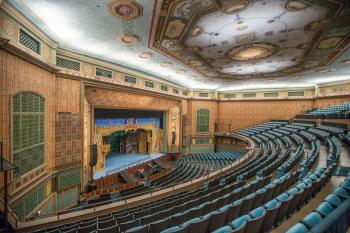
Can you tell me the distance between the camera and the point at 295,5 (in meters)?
4.64

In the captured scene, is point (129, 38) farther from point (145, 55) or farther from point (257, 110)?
point (257, 110)

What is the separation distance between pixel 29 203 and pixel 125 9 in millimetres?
5834

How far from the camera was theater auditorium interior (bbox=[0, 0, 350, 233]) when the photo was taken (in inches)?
126

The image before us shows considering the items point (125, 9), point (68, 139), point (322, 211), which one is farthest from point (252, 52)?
point (68, 139)

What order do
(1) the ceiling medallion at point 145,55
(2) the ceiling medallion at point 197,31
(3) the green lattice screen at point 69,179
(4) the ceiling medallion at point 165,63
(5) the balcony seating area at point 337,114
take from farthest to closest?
(4) the ceiling medallion at point 165,63 → (5) the balcony seating area at point 337,114 → (1) the ceiling medallion at point 145,55 → (3) the green lattice screen at point 69,179 → (2) the ceiling medallion at point 197,31

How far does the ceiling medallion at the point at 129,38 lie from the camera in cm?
623

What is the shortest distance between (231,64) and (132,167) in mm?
8337

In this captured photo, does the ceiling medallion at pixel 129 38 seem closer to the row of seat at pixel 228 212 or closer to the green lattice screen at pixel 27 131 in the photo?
the green lattice screen at pixel 27 131

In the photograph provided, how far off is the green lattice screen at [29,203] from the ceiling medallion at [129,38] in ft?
17.6

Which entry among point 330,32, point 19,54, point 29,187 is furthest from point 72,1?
point 330,32

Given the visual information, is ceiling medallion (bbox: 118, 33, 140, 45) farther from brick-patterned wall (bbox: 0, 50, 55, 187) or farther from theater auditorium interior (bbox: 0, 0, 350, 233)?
brick-patterned wall (bbox: 0, 50, 55, 187)

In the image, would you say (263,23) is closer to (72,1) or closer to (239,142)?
(72,1)

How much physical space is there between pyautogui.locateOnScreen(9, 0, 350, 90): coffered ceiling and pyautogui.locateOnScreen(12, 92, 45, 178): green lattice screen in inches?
85.8

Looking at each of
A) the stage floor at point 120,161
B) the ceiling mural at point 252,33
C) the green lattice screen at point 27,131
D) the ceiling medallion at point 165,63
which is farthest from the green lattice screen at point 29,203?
the ceiling medallion at point 165,63
